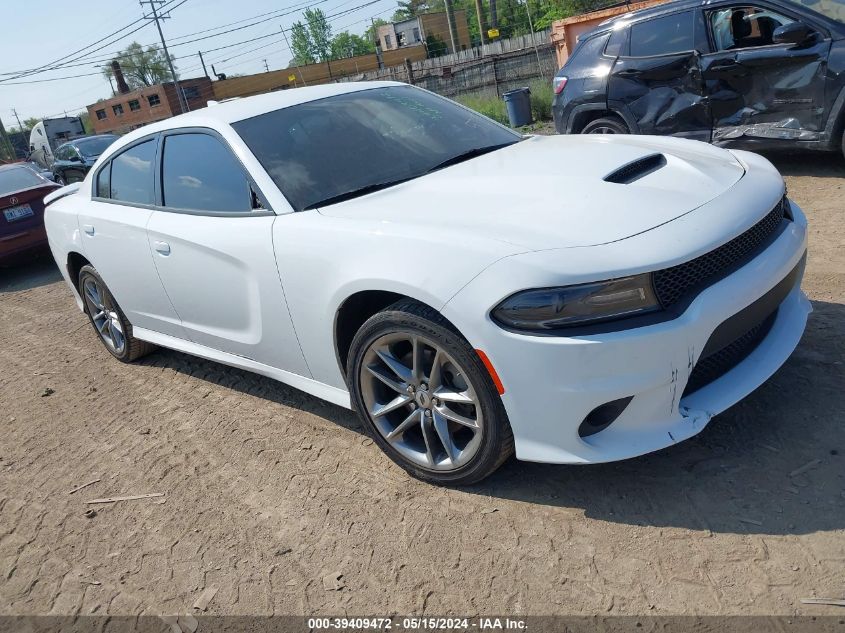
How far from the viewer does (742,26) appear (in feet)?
21.5

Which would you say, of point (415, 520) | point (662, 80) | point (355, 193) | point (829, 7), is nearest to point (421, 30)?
point (662, 80)

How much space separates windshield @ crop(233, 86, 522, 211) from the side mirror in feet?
11.2

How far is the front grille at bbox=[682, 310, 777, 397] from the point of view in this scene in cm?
262

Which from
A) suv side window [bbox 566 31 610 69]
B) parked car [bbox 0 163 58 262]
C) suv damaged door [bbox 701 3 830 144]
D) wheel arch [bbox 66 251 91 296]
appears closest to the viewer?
wheel arch [bbox 66 251 91 296]

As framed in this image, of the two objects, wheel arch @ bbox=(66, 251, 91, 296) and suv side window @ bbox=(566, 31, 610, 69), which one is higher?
suv side window @ bbox=(566, 31, 610, 69)

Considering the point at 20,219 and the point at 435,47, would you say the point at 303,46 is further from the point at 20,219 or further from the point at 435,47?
the point at 20,219

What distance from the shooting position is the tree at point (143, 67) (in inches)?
3083

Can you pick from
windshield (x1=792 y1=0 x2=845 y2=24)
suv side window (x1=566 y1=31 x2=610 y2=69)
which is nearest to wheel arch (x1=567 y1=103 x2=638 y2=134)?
suv side window (x1=566 y1=31 x2=610 y2=69)

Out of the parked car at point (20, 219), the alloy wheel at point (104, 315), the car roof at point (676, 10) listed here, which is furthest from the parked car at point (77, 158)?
the car roof at point (676, 10)

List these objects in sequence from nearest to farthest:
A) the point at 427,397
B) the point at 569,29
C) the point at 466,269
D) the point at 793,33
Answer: the point at 466,269 < the point at 427,397 < the point at 793,33 < the point at 569,29

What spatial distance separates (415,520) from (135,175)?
9.48ft

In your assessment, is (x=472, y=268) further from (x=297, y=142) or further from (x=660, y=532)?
(x=297, y=142)

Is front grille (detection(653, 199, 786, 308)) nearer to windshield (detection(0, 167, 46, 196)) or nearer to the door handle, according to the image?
the door handle

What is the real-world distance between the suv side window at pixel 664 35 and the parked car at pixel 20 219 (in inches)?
310
